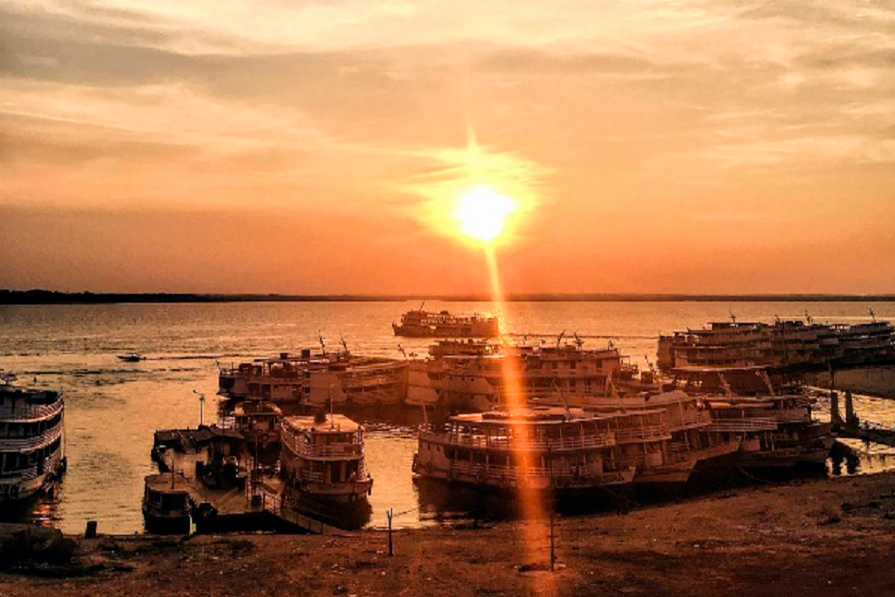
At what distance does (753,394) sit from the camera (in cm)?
7600

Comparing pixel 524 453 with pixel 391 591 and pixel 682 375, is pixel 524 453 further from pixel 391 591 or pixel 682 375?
pixel 682 375

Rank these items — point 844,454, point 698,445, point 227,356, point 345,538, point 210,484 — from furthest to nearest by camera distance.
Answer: point 227,356, point 844,454, point 698,445, point 210,484, point 345,538

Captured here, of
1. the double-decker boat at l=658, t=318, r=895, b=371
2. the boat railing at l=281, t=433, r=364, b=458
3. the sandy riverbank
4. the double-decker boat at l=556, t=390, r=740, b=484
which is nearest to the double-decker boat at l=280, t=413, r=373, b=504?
the boat railing at l=281, t=433, r=364, b=458

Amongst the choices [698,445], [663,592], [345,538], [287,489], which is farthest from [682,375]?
[663,592]

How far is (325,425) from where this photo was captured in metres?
55.9

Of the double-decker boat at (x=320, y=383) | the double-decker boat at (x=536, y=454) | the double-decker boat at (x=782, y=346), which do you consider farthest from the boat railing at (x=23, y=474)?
the double-decker boat at (x=782, y=346)

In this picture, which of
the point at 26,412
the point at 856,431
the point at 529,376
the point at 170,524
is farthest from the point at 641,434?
the point at 529,376

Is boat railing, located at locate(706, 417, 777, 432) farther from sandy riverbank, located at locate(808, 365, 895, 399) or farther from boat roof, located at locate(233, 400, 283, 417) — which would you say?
sandy riverbank, located at locate(808, 365, 895, 399)

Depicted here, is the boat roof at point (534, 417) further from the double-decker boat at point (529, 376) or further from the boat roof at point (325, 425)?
the double-decker boat at point (529, 376)

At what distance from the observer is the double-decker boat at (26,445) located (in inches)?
2024

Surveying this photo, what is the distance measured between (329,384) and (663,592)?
7232 cm

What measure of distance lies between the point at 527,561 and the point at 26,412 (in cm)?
3598

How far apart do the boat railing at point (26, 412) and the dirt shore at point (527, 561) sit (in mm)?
19450

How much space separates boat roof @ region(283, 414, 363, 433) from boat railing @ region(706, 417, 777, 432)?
24396 millimetres
